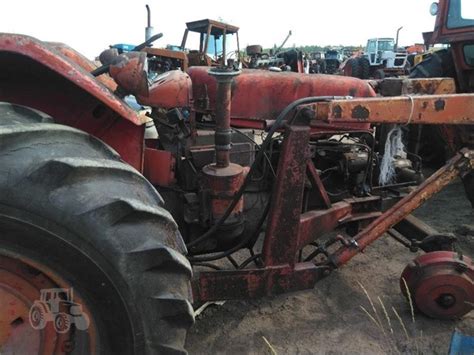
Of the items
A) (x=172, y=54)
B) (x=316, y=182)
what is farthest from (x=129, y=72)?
(x=172, y=54)

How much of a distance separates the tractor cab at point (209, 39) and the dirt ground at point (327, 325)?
314 inches

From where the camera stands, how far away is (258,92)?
2.38m

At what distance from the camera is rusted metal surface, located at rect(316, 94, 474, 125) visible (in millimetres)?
2039

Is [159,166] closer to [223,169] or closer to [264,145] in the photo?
[223,169]

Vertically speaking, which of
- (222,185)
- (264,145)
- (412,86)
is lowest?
(222,185)

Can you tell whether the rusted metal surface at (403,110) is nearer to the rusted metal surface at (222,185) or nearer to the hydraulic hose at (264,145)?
the hydraulic hose at (264,145)

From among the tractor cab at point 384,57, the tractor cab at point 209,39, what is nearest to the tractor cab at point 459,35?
the tractor cab at point 209,39

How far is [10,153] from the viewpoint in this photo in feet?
4.23

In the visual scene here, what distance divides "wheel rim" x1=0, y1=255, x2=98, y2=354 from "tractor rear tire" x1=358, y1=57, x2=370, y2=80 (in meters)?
14.0

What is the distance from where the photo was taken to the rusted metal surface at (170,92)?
2227 millimetres

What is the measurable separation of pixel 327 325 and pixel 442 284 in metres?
0.63

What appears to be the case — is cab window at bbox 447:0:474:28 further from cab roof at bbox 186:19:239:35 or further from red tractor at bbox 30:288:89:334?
cab roof at bbox 186:19:239:35

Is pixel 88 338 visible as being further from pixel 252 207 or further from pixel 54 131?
pixel 252 207

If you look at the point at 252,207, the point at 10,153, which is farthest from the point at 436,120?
the point at 10,153
